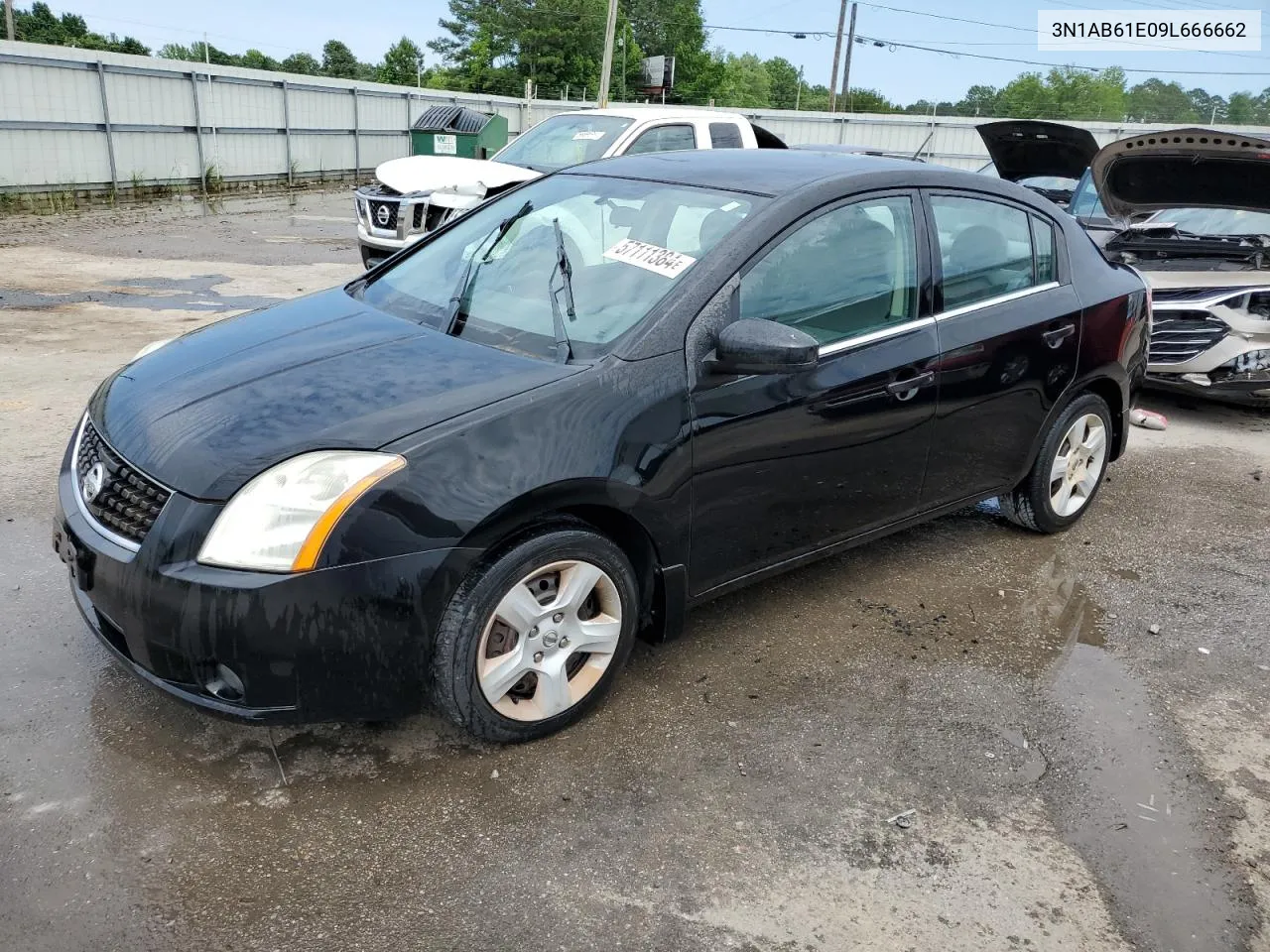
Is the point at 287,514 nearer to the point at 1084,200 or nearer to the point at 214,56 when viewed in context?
the point at 1084,200

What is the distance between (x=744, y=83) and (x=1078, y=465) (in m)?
103

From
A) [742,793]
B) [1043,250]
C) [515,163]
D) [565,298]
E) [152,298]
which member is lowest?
[742,793]

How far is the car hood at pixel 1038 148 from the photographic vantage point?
9570 millimetres

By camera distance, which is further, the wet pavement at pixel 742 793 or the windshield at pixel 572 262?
the windshield at pixel 572 262

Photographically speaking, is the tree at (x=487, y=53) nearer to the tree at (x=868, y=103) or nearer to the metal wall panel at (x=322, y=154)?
the tree at (x=868, y=103)

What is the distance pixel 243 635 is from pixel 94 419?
1038 millimetres

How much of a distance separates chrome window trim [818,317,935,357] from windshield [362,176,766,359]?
19.2 inches

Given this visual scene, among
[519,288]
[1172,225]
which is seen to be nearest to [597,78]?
[1172,225]

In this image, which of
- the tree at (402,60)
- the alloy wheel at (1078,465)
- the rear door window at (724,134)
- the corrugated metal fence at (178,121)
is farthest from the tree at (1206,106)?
the tree at (402,60)

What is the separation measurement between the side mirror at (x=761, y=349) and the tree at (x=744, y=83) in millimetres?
74810

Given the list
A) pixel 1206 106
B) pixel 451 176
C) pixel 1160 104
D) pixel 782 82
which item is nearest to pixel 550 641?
pixel 451 176

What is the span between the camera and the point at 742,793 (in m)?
2.86

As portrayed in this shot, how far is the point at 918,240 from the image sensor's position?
3809 millimetres

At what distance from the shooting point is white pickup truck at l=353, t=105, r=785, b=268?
9.38 m
